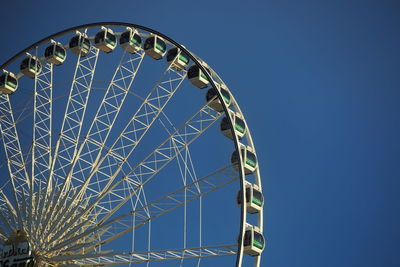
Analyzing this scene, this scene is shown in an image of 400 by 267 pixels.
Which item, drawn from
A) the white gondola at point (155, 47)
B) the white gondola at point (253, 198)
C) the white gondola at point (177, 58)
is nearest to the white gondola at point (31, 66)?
the white gondola at point (155, 47)

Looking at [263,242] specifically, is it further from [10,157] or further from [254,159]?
[10,157]

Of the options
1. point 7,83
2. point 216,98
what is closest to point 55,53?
point 7,83

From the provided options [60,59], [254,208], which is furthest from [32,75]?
[254,208]

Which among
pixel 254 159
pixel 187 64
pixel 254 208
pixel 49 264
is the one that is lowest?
pixel 49 264

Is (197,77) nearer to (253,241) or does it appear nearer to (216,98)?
(216,98)

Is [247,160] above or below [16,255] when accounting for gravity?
above

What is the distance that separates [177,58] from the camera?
104ft

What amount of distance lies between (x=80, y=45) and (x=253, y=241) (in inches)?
482

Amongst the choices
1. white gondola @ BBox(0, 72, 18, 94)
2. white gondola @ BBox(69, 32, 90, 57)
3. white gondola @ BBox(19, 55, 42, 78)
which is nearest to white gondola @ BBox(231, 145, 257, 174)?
white gondola @ BBox(69, 32, 90, 57)

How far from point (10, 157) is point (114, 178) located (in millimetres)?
5751

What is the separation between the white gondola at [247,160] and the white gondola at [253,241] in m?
2.23

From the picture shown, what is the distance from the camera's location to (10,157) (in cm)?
3366

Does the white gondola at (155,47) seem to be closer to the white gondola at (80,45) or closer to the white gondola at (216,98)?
the white gondola at (80,45)

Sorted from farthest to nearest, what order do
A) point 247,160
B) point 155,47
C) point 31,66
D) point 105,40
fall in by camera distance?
point 31,66 → point 105,40 → point 155,47 → point 247,160
